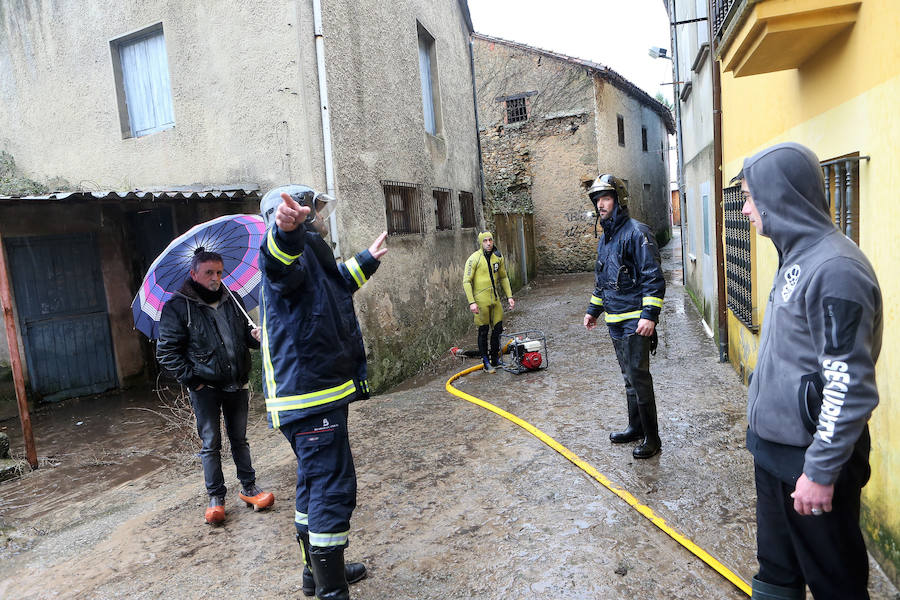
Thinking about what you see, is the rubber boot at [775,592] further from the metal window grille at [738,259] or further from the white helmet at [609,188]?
the metal window grille at [738,259]

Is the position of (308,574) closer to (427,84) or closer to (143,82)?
(143,82)

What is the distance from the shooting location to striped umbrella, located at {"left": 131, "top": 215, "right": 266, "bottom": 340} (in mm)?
4234

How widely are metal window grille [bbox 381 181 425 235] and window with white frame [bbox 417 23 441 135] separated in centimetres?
150

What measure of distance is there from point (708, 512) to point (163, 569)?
3.24m

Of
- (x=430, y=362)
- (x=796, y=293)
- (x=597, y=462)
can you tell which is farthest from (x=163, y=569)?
(x=430, y=362)

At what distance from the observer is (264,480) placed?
4863 mm

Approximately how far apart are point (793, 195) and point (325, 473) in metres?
2.21

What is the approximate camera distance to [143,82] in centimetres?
801

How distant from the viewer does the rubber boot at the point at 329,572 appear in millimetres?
2844

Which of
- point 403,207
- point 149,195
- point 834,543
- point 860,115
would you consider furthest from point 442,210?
point 834,543

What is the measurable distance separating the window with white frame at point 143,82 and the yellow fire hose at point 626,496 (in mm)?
5516

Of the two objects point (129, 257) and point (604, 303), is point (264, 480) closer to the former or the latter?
point (604, 303)

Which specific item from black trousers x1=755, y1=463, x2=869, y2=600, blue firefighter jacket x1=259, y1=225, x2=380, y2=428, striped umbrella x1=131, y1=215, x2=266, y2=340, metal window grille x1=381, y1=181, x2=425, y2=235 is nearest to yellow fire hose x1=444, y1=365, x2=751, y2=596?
black trousers x1=755, y1=463, x2=869, y2=600

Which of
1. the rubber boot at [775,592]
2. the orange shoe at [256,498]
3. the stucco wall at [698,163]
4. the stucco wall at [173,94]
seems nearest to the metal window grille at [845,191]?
the rubber boot at [775,592]
